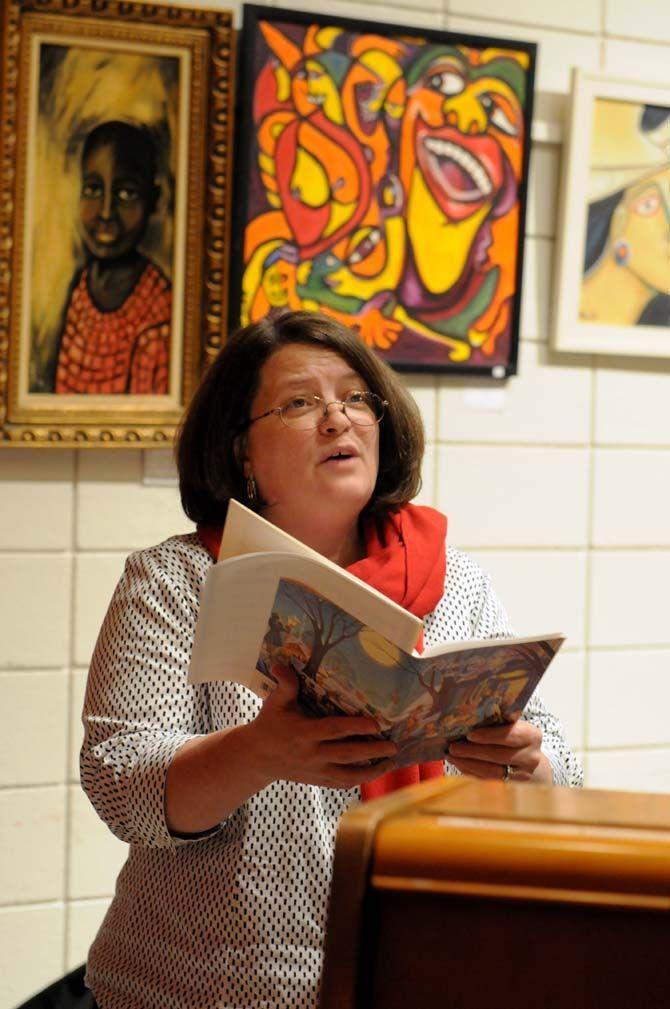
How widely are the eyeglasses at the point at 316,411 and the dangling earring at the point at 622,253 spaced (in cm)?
128

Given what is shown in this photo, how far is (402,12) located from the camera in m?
2.53

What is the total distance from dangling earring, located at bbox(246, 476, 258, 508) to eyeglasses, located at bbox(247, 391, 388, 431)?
0.07 metres

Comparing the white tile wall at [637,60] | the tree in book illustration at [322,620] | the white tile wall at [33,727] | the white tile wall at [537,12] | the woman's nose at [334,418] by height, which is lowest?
the white tile wall at [33,727]

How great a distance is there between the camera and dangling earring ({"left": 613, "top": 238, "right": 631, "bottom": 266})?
8.89 feet

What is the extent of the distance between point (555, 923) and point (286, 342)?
43.3 inches

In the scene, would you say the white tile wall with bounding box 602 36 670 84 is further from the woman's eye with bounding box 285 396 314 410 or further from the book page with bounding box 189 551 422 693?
the book page with bounding box 189 551 422 693

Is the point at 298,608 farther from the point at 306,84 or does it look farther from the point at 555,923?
the point at 306,84

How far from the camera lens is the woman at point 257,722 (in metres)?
1.32

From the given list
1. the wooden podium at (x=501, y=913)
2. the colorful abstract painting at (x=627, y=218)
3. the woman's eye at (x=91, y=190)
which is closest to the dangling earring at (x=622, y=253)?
the colorful abstract painting at (x=627, y=218)

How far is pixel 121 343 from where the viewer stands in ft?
7.73

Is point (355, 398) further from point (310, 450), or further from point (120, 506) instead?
point (120, 506)

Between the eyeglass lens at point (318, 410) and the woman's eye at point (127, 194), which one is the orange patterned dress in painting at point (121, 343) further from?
the eyeglass lens at point (318, 410)

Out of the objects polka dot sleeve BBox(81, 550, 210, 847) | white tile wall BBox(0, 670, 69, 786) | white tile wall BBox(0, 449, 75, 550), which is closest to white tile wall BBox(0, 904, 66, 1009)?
white tile wall BBox(0, 670, 69, 786)

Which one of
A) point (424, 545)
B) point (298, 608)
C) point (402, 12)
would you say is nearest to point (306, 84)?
point (402, 12)
